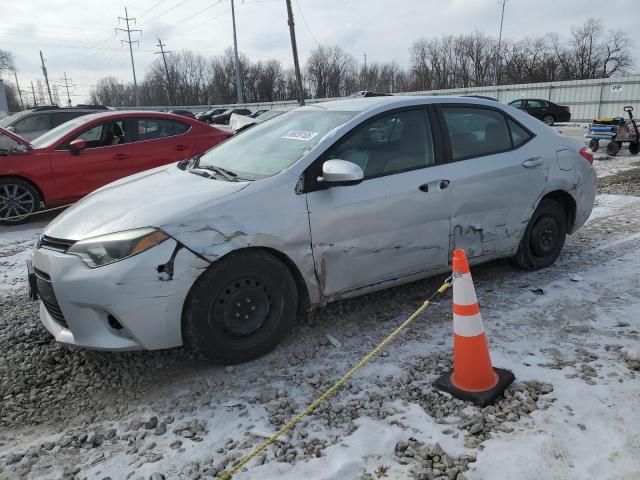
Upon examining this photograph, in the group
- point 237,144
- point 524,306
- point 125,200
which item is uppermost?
point 237,144

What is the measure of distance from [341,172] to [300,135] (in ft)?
2.36

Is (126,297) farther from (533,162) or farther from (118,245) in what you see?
(533,162)

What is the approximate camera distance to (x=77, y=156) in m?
7.43

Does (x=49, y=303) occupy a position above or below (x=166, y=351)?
above

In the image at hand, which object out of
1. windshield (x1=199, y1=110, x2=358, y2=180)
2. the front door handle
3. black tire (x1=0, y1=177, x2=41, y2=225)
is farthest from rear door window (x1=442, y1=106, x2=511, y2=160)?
black tire (x1=0, y1=177, x2=41, y2=225)

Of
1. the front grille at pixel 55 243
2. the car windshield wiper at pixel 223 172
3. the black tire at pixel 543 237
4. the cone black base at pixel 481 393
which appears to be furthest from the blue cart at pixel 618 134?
the front grille at pixel 55 243

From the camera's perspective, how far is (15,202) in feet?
23.7

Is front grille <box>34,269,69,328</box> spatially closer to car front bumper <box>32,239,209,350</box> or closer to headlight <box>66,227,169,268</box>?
car front bumper <box>32,239,209,350</box>

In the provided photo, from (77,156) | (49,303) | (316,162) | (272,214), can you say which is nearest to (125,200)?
(49,303)

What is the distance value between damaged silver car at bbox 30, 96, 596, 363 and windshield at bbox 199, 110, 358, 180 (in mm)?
16

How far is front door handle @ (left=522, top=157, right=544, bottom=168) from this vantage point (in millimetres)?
4346

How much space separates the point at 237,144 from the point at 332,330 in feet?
5.58

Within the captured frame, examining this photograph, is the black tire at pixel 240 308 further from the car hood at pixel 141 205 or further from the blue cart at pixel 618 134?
the blue cart at pixel 618 134

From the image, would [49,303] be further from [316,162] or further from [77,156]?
[77,156]
